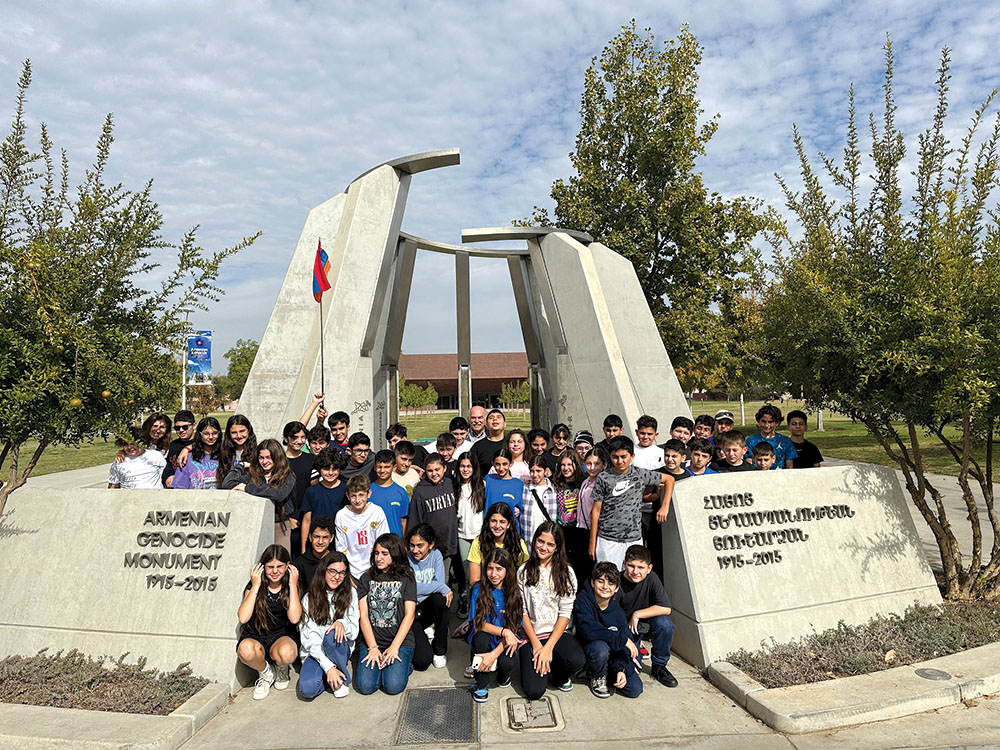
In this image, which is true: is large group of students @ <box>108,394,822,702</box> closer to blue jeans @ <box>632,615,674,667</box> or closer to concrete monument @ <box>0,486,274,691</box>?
blue jeans @ <box>632,615,674,667</box>

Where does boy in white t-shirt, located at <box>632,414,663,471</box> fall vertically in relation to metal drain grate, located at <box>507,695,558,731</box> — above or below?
above

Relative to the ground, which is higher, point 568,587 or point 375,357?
point 375,357

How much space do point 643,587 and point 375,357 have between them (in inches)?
355

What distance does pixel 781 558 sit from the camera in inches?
184

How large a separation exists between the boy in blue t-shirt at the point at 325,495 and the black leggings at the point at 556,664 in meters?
1.66

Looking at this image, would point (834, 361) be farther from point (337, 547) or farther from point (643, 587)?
point (337, 547)

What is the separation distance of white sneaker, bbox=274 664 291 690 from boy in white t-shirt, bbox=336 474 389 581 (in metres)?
0.69

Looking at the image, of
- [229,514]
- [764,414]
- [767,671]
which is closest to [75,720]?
[229,514]

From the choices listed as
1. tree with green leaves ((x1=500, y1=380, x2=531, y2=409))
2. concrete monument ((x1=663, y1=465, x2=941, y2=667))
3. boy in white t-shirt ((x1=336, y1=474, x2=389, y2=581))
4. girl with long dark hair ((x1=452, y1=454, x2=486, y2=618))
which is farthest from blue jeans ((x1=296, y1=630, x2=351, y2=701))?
tree with green leaves ((x1=500, y1=380, x2=531, y2=409))

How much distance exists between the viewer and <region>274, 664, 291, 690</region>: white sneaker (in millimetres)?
4156

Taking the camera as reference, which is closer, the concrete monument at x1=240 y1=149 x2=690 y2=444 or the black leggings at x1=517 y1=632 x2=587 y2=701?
the black leggings at x1=517 y1=632 x2=587 y2=701

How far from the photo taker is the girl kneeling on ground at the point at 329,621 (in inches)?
160

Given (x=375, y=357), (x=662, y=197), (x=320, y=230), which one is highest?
(x=662, y=197)

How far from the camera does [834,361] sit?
539cm
